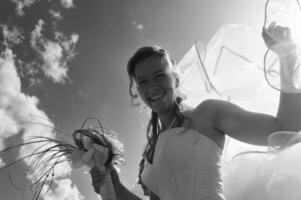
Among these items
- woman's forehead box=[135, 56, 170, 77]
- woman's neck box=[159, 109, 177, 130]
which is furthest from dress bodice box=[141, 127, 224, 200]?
woman's forehead box=[135, 56, 170, 77]

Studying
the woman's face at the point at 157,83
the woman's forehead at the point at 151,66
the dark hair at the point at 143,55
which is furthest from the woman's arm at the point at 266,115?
the dark hair at the point at 143,55

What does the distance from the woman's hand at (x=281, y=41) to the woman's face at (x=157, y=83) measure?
0.75 m

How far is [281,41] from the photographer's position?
149 cm

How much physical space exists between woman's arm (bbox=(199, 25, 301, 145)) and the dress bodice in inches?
5.7

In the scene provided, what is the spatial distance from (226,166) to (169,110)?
1.64 ft

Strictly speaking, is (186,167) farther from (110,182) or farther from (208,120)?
(110,182)

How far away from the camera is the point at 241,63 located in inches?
111

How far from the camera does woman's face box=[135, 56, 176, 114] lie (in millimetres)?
2105

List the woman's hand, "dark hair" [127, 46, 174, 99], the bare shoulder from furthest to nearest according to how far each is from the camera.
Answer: "dark hair" [127, 46, 174, 99] → the bare shoulder → the woman's hand

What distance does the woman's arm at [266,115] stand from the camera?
1.48 m

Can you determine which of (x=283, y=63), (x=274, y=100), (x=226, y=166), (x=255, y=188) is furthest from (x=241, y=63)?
(x=255, y=188)

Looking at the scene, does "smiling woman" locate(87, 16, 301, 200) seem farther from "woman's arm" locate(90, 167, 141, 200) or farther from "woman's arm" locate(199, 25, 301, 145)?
"woman's arm" locate(90, 167, 141, 200)

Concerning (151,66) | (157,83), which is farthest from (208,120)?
(151,66)

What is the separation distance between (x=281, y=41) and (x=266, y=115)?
38cm
